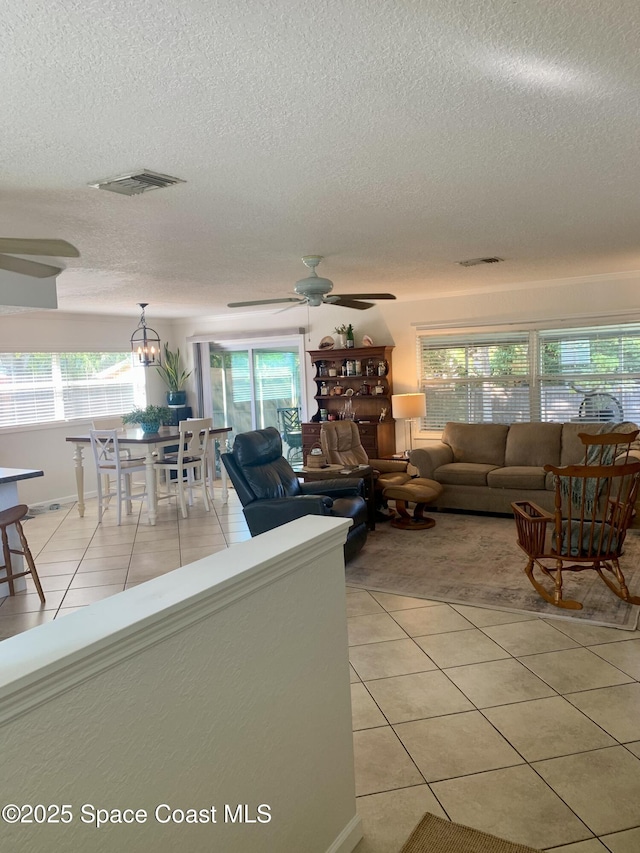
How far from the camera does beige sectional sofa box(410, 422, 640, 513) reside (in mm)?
6070

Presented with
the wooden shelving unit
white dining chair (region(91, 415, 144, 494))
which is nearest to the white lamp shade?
the wooden shelving unit

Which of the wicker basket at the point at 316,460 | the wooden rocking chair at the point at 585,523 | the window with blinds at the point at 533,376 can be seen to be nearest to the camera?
the wooden rocking chair at the point at 585,523

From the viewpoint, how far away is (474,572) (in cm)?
458

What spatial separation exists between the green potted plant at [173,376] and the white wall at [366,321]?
0.84ft

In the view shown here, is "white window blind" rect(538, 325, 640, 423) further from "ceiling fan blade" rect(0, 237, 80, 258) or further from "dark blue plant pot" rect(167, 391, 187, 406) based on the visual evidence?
"ceiling fan blade" rect(0, 237, 80, 258)

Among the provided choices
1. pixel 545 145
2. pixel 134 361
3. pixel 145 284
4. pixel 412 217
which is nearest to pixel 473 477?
pixel 412 217

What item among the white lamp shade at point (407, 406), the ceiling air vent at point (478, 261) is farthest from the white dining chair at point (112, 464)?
the ceiling air vent at point (478, 261)

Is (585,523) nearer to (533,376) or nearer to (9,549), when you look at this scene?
(533,376)

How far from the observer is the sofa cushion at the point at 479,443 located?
6.67 m

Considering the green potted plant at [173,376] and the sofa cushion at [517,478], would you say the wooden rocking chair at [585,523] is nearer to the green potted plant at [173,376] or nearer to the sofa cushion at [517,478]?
the sofa cushion at [517,478]

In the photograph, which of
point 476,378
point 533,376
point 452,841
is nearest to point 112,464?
point 476,378

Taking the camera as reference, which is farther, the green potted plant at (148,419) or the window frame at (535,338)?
the green potted plant at (148,419)

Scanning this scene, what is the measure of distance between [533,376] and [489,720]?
491cm

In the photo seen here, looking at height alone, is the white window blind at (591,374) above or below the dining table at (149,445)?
above
